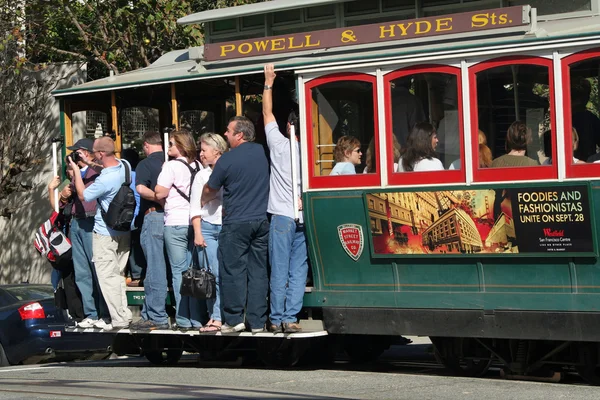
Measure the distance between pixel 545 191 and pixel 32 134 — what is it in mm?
13786

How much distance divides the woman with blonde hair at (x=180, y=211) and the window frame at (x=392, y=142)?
7.18 ft

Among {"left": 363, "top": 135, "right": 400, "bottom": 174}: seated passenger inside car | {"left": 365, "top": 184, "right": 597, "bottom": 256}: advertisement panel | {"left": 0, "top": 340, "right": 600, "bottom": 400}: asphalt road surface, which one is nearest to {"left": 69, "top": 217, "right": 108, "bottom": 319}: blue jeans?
{"left": 0, "top": 340, "right": 600, "bottom": 400}: asphalt road surface

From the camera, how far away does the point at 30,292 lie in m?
15.2

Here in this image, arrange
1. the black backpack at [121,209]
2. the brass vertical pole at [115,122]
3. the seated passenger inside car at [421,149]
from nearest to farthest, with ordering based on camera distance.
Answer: the seated passenger inside car at [421,149] < the black backpack at [121,209] < the brass vertical pole at [115,122]

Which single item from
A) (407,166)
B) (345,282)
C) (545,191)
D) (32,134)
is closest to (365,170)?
(407,166)

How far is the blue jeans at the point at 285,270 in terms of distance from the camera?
1008cm

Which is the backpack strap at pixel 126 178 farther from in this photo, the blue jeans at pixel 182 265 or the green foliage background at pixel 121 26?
the green foliage background at pixel 121 26

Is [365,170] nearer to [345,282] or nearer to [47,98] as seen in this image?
[345,282]

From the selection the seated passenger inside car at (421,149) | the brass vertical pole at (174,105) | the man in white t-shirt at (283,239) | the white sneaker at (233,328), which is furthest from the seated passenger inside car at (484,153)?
the brass vertical pole at (174,105)

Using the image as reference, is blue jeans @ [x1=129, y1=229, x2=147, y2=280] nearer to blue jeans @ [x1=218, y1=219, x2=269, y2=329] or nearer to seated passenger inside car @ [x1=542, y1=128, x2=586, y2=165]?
blue jeans @ [x1=218, y1=219, x2=269, y2=329]

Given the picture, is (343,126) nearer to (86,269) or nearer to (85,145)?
(85,145)

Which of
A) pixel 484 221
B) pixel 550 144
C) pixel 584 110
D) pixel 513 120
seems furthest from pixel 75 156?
pixel 584 110

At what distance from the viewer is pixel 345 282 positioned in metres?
9.93

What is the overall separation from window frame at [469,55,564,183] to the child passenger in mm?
1175
